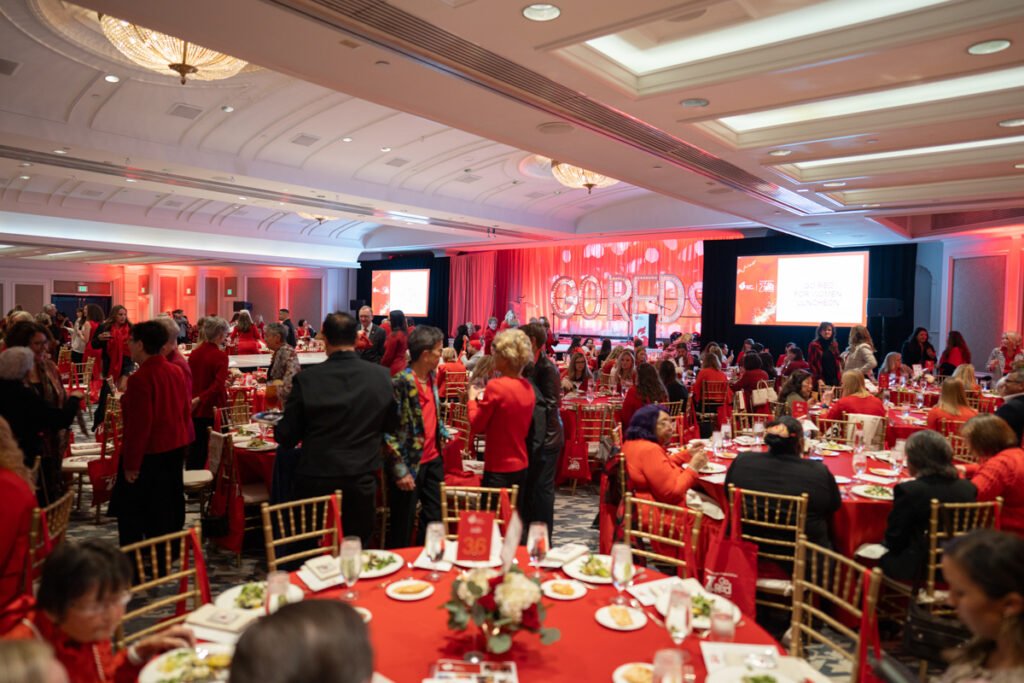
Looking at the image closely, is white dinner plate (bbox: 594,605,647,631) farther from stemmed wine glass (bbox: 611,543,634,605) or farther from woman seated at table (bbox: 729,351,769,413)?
woman seated at table (bbox: 729,351,769,413)

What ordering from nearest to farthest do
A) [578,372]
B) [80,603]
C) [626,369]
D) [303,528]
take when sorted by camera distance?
[80,603] → [303,528] → [626,369] → [578,372]

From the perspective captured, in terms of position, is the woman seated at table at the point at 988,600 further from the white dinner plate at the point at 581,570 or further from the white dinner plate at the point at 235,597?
the white dinner plate at the point at 235,597

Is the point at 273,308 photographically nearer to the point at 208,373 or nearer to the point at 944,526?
the point at 208,373

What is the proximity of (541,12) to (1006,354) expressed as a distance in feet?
28.5

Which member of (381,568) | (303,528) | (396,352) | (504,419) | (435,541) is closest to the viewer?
(435,541)

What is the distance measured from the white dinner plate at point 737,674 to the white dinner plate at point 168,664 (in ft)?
4.18

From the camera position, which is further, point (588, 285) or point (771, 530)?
point (588, 285)

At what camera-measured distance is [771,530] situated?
357 cm

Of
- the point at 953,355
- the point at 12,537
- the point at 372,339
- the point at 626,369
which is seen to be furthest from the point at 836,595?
the point at 953,355

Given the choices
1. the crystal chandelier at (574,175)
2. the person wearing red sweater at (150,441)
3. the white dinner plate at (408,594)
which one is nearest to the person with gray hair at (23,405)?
the person wearing red sweater at (150,441)

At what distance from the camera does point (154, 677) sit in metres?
1.70

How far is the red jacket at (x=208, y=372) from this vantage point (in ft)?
17.3

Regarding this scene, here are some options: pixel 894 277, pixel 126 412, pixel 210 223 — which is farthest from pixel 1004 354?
pixel 210 223

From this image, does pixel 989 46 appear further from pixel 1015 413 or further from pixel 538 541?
pixel 538 541
